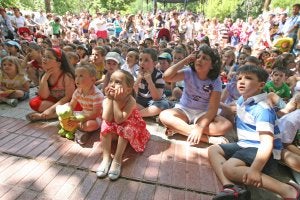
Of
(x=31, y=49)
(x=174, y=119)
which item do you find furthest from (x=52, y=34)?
(x=174, y=119)

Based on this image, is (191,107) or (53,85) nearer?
(191,107)

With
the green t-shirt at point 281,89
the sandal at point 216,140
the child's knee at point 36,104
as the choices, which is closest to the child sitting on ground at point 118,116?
the sandal at point 216,140

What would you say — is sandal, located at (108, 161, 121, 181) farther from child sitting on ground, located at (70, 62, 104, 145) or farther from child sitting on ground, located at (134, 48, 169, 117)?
child sitting on ground, located at (134, 48, 169, 117)

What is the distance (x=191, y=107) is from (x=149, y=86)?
2.08 ft

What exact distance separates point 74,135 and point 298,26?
7619 mm

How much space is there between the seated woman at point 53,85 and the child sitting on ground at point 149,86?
986mm

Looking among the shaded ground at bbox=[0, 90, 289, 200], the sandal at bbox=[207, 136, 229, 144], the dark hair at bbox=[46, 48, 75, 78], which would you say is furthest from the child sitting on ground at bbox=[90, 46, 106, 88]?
the sandal at bbox=[207, 136, 229, 144]

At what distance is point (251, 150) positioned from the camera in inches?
98.8

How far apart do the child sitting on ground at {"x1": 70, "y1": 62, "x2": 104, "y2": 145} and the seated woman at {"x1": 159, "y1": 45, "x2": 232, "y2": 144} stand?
33.1 inches

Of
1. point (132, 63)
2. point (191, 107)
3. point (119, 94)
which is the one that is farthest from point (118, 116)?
point (132, 63)

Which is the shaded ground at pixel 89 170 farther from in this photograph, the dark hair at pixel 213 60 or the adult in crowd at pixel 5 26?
the adult in crowd at pixel 5 26

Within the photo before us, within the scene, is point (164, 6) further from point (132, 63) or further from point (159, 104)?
point (159, 104)

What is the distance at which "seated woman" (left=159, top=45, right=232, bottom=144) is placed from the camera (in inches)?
126

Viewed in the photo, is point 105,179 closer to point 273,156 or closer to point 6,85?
point 273,156
